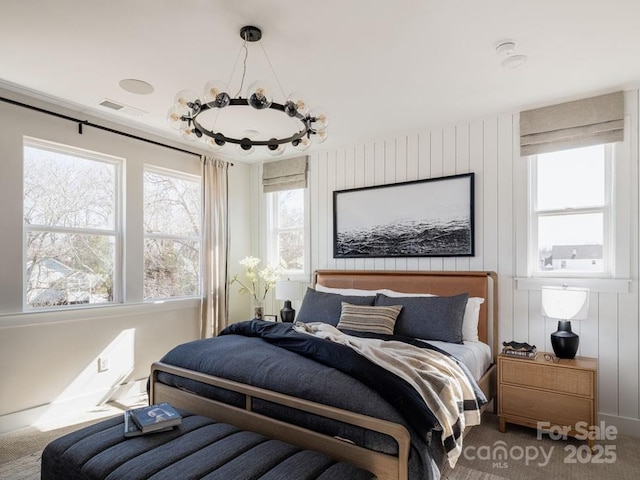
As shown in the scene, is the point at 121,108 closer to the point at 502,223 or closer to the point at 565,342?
the point at 502,223

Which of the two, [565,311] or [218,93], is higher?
[218,93]

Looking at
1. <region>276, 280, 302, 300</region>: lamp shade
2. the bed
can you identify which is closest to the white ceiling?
the bed

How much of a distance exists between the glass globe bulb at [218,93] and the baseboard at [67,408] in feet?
9.38

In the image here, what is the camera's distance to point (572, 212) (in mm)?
3246

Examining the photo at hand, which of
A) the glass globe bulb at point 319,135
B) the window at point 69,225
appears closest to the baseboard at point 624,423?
the glass globe bulb at point 319,135

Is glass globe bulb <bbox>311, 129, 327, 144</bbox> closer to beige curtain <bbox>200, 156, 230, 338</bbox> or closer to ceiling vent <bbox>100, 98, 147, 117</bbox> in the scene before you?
ceiling vent <bbox>100, 98, 147, 117</bbox>

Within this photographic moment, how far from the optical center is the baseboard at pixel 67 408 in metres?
2.99

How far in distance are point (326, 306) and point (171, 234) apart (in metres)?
1.92

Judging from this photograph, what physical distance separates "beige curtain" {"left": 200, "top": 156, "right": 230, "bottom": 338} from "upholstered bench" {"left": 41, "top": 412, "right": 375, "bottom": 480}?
2.48m

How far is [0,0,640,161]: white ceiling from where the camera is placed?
2.07 meters

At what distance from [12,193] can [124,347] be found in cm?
163

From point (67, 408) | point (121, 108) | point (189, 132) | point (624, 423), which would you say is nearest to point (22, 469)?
point (67, 408)

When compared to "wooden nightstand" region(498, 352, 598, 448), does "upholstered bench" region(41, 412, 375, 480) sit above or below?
above

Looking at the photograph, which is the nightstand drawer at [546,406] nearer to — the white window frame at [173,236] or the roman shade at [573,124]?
the roman shade at [573,124]
